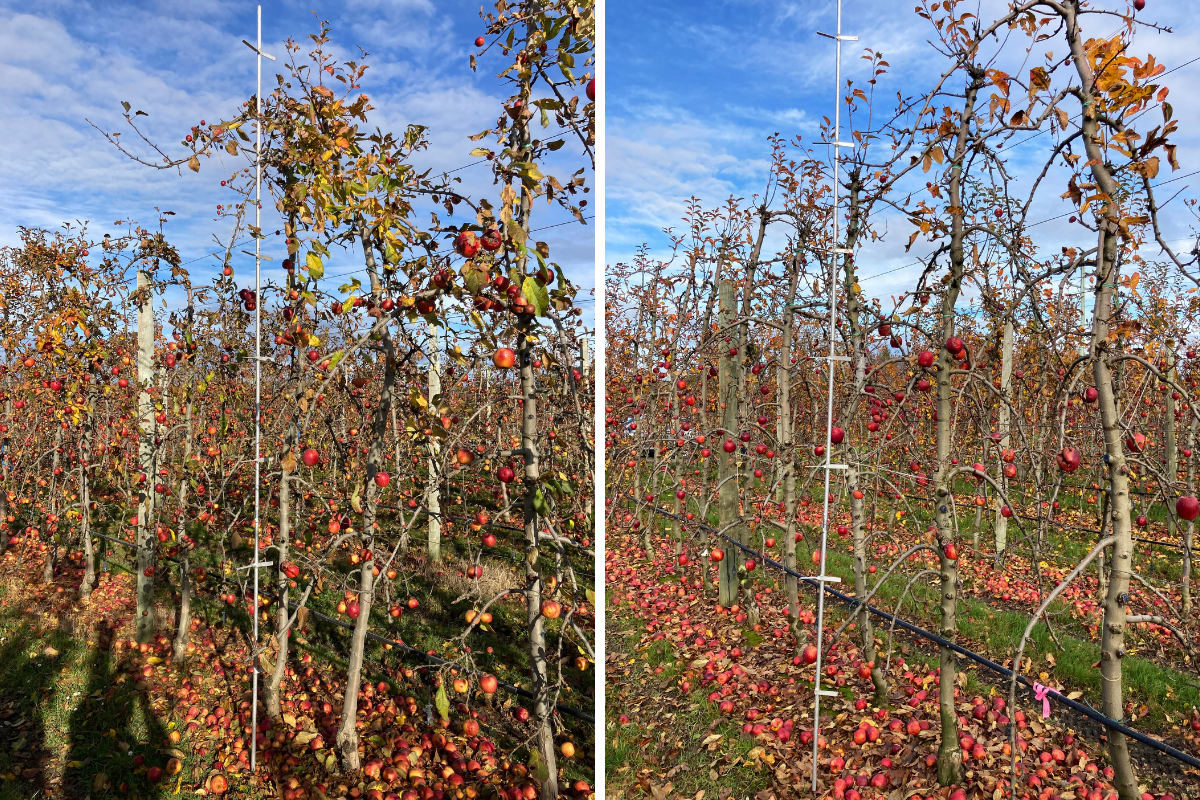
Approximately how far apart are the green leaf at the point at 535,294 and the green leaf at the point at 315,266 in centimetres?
133

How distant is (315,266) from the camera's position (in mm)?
2740

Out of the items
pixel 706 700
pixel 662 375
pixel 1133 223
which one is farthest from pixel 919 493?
pixel 1133 223

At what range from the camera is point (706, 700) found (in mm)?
2930

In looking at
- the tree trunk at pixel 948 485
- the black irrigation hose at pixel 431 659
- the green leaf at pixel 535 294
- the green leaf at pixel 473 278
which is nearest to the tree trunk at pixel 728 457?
the black irrigation hose at pixel 431 659

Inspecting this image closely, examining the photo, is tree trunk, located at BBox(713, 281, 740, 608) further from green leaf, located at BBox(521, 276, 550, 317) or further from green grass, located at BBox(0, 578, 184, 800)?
green grass, located at BBox(0, 578, 184, 800)

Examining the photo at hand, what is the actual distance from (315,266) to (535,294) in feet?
4.56

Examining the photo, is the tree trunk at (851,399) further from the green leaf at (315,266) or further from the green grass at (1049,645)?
the green leaf at (315,266)

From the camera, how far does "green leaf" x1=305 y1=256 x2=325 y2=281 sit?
2729mm

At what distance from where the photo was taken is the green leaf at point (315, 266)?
2729mm

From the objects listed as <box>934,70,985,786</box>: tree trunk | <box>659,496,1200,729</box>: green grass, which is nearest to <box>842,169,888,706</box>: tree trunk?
<box>659,496,1200,729</box>: green grass

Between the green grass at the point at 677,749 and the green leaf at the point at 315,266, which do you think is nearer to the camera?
the green grass at the point at 677,749

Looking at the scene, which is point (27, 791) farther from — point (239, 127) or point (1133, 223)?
point (1133, 223)

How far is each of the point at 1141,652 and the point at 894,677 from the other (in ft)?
6.12

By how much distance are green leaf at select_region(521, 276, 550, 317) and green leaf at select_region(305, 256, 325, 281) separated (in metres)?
1.33
